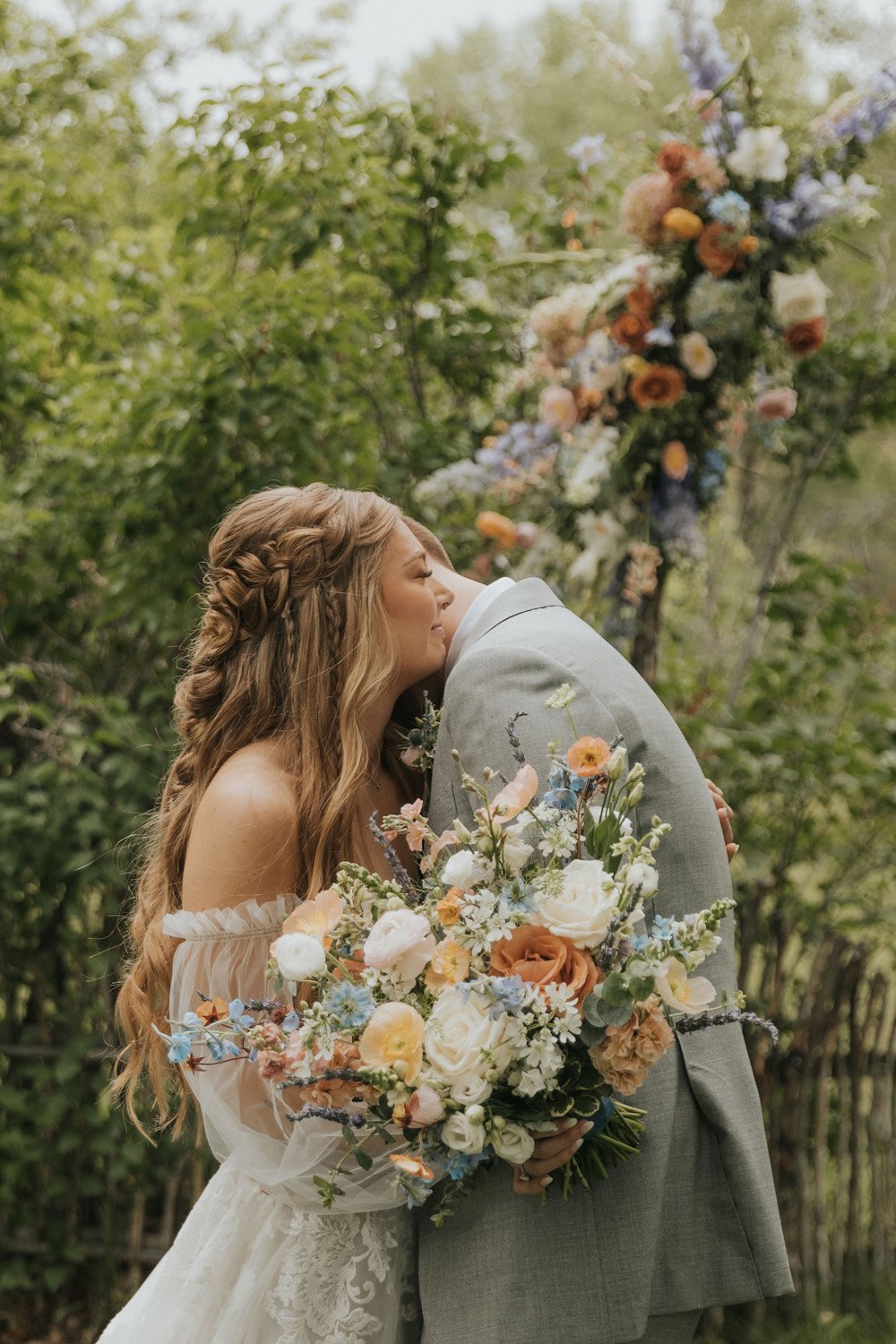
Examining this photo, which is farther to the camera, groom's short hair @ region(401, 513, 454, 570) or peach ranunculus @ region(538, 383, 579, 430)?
peach ranunculus @ region(538, 383, 579, 430)

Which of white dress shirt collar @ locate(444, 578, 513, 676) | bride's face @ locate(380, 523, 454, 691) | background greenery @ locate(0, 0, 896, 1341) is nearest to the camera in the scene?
bride's face @ locate(380, 523, 454, 691)

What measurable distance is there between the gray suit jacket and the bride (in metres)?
0.17

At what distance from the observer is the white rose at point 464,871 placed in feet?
5.37

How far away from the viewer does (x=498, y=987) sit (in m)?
1.59

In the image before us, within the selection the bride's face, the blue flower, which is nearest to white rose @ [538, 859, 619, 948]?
the blue flower

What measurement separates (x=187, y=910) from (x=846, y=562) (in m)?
3.07

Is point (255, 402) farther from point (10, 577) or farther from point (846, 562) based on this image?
point (846, 562)

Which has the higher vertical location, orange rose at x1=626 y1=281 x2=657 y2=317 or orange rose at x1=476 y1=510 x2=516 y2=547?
orange rose at x1=626 y1=281 x2=657 y2=317

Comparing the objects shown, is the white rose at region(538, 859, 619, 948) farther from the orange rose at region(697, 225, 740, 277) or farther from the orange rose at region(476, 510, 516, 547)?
the orange rose at region(697, 225, 740, 277)

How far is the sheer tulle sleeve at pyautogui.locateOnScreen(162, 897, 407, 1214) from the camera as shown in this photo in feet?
6.73

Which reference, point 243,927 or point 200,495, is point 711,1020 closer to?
point 243,927

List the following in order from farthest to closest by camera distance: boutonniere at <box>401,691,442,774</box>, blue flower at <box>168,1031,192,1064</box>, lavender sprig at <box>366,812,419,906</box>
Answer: boutonniere at <box>401,691,442,774</box> < lavender sprig at <box>366,812,419,906</box> < blue flower at <box>168,1031,192,1064</box>

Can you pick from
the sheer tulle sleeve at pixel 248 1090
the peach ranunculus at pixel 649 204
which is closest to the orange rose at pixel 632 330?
the peach ranunculus at pixel 649 204

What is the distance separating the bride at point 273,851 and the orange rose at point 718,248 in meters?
1.52
